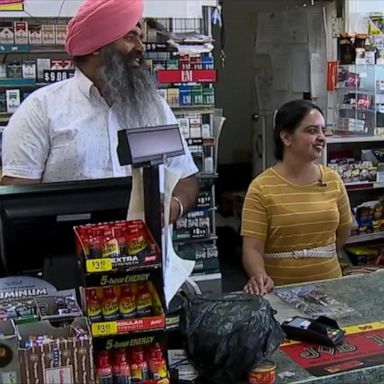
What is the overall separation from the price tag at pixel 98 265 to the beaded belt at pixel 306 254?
4.91 ft

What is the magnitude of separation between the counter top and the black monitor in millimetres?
531

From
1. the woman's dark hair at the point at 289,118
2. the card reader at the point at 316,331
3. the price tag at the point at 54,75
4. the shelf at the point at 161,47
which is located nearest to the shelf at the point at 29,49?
the price tag at the point at 54,75

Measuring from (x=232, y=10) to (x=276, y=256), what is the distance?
4.94 m

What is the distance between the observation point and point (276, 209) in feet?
8.57

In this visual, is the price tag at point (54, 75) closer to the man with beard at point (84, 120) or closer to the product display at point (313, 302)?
the man with beard at point (84, 120)

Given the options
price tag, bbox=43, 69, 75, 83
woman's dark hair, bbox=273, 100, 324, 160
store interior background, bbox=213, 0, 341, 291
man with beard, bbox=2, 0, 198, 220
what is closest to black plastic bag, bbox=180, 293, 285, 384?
man with beard, bbox=2, 0, 198, 220

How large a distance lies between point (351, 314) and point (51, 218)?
3.04ft

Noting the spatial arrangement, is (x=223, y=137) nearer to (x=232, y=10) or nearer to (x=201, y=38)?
(x=232, y=10)

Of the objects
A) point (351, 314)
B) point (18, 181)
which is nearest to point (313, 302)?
point (351, 314)

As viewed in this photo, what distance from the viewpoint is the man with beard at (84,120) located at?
2.07 meters

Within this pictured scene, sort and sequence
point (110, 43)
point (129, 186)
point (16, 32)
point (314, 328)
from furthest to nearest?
point (16, 32) < point (110, 43) < point (314, 328) < point (129, 186)

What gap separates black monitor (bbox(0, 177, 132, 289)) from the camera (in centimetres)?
144

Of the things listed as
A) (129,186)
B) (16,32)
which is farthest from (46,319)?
(16,32)

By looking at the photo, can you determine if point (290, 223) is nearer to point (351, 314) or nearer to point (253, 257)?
point (253, 257)
